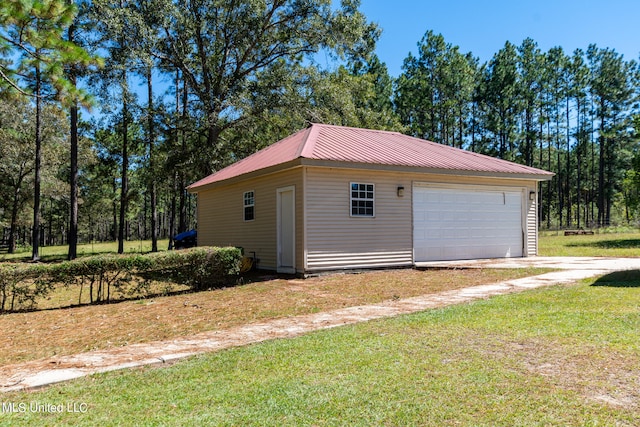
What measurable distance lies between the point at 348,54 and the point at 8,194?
25.7 metres

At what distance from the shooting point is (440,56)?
40219 mm

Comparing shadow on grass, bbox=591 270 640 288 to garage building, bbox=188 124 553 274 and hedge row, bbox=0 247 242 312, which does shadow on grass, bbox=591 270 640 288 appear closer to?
garage building, bbox=188 124 553 274

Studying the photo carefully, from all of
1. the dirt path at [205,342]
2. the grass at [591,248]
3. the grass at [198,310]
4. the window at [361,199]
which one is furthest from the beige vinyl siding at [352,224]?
the grass at [591,248]

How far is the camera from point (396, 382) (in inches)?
134

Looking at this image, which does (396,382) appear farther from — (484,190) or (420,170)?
(484,190)

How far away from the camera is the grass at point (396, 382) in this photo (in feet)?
9.39

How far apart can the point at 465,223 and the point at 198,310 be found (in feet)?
28.8

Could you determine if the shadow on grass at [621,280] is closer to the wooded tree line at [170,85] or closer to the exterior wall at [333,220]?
the exterior wall at [333,220]

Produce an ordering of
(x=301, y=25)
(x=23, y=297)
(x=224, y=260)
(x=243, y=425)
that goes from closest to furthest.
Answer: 1. (x=243, y=425)
2. (x=23, y=297)
3. (x=224, y=260)
4. (x=301, y=25)

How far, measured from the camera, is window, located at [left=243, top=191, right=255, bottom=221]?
13.0m

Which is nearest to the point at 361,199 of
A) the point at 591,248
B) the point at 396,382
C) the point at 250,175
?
the point at 250,175

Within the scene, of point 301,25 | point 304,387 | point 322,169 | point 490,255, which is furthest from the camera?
point 301,25

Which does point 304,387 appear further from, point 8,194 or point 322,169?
point 8,194

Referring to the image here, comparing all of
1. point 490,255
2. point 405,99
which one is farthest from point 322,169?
point 405,99
